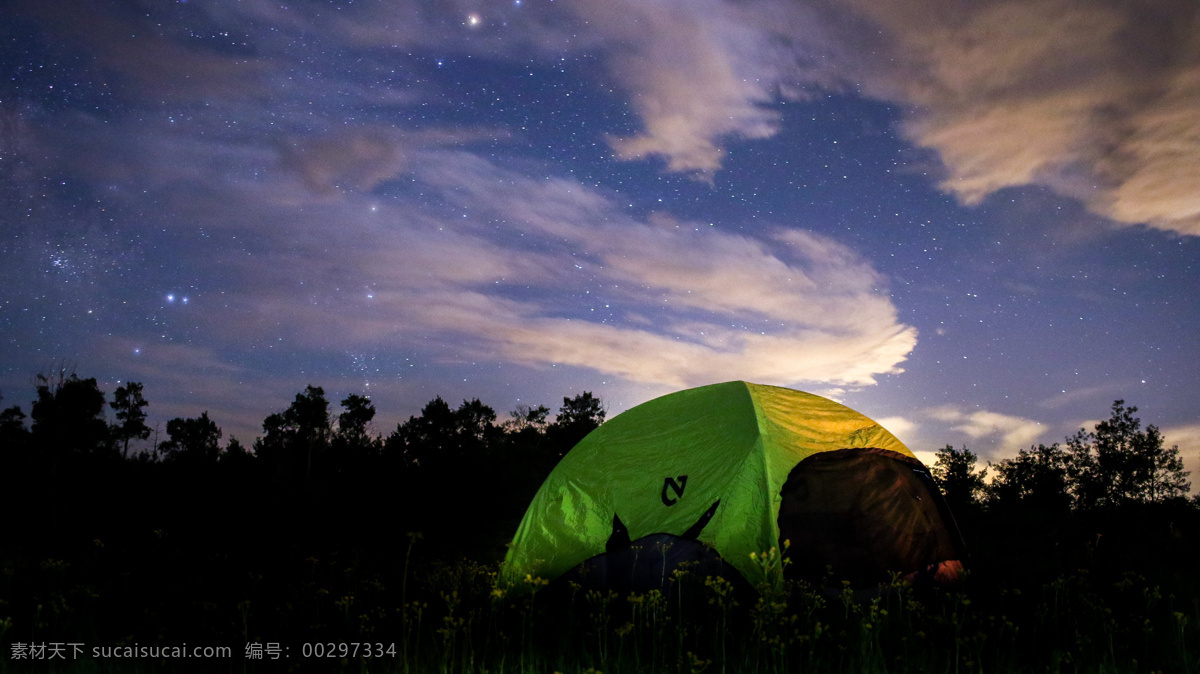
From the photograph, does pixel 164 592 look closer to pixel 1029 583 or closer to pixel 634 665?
pixel 634 665

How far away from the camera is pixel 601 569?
7648 millimetres

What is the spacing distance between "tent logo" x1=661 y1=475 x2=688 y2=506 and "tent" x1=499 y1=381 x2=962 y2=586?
14mm

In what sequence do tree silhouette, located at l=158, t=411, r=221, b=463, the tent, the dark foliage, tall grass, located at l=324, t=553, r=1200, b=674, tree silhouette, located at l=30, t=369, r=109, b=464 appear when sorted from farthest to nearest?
tree silhouette, located at l=158, t=411, r=221, b=463
tree silhouette, located at l=30, t=369, r=109, b=464
the tent
the dark foliage
tall grass, located at l=324, t=553, r=1200, b=674

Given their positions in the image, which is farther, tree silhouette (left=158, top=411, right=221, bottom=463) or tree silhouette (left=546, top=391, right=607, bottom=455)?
tree silhouette (left=158, top=411, right=221, bottom=463)

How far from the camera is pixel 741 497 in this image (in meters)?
7.24

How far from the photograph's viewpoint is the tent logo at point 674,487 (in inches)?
301

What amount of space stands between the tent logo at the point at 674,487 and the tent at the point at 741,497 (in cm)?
1

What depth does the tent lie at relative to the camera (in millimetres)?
7160

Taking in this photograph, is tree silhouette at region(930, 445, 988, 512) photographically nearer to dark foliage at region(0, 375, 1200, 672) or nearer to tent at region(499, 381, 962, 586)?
dark foliage at region(0, 375, 1200, 672)

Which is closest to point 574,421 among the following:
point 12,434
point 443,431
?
point 443,431

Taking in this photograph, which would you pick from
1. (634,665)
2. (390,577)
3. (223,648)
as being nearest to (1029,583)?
(634,665)

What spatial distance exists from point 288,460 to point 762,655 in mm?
30064

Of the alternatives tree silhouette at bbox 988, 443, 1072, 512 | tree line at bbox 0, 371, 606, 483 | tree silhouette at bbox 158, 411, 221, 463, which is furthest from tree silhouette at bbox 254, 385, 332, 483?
tree silhouette at bbox 988, 443, 1072, 512

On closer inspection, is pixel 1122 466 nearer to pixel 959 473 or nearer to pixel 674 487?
pixel 959 473
